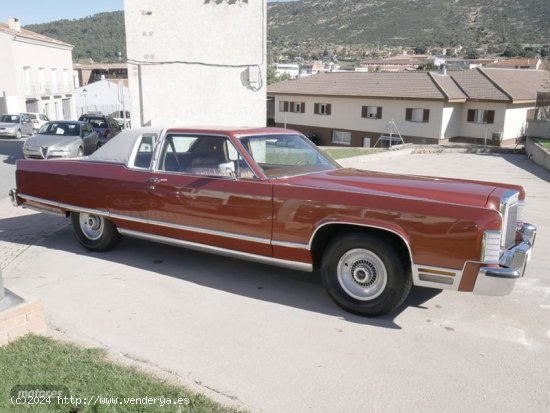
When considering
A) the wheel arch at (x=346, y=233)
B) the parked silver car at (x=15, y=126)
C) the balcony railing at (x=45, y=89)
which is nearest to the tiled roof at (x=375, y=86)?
the balcony railing at (x=45, y=89)

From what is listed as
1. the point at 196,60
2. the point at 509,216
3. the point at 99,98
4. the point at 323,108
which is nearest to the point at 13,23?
the point at 99,98

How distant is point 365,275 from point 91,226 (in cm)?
359

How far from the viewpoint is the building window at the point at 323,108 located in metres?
44.1

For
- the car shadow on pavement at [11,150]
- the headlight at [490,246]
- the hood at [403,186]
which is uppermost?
the hood at [403,186]

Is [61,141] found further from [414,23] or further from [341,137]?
[414,23]

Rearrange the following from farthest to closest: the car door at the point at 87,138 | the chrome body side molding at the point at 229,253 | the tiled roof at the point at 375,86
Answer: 1. the tiled roof at the point at 375,86
2. the car door at the point at 87,138
3. the chrome body side molding at the point at 229,253

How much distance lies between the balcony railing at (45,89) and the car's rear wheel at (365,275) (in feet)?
138

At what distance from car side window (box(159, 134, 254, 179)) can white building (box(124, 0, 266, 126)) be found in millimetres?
6888

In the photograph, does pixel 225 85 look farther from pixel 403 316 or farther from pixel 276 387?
pixel 276 387

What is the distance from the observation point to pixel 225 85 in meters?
13.3

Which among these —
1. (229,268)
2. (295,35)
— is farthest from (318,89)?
(295,35)

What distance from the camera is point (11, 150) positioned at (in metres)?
20.5

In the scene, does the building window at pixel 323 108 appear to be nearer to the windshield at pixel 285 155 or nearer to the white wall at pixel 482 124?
the white wall at pixel 482 124

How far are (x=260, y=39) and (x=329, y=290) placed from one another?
9789 mm
